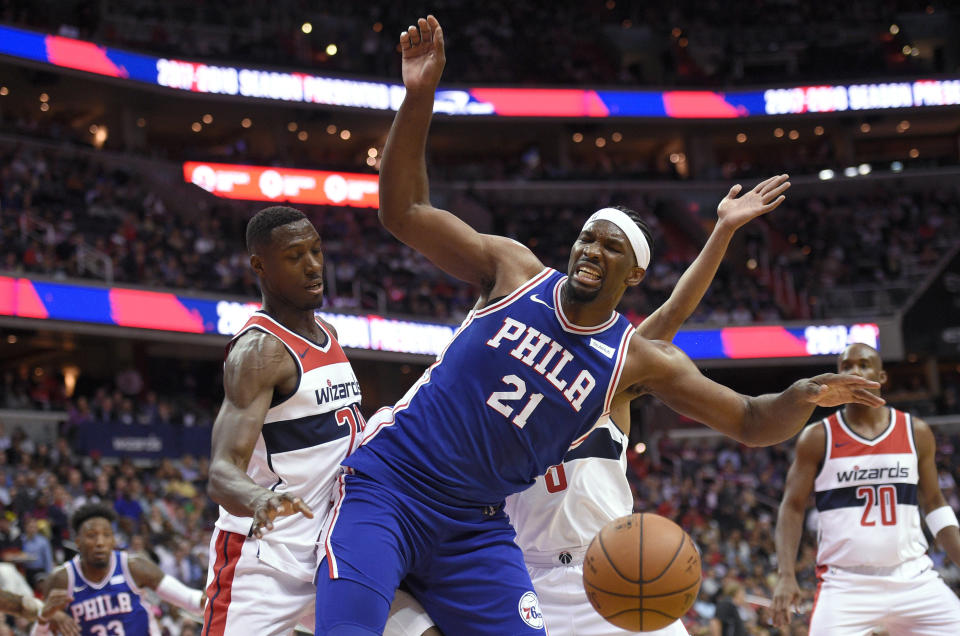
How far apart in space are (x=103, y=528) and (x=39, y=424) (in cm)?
1349

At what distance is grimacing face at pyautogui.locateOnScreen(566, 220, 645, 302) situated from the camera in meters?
4.67

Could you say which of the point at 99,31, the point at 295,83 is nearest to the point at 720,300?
the point at 295,83

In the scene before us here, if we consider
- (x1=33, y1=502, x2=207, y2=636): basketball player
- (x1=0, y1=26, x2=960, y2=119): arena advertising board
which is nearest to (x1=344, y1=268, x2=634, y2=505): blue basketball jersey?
(x1=33, y1=502, x2=207, y2=636): basketball player

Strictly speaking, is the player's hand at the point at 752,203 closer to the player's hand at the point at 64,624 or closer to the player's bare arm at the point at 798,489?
the player's bare arm at the point at 798,489

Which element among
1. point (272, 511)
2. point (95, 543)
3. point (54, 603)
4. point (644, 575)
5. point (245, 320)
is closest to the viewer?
point (272, 511)

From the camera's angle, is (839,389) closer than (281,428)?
Yes

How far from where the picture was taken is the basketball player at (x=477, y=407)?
14.6ft

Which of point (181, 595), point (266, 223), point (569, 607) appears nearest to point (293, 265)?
point (266, 223)

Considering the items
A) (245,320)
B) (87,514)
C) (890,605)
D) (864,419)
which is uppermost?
(245,320)

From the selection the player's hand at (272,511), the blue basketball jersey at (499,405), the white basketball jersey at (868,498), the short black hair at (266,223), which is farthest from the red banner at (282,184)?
the player's hand at (272,511)

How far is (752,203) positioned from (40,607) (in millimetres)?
5218

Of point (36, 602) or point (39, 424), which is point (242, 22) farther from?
point (36, 602)

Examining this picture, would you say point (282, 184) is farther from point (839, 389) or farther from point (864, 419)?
point (839, 389)

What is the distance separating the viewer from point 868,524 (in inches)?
286
